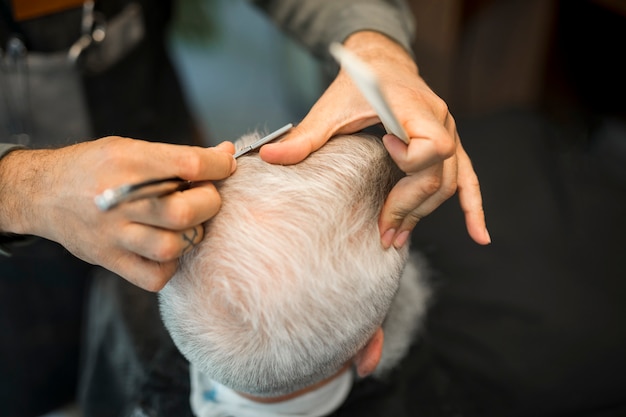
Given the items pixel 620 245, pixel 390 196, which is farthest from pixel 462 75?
pixel 390 196

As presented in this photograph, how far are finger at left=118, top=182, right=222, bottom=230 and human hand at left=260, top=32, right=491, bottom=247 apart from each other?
0.42 feet

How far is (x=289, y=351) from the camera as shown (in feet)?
2.62

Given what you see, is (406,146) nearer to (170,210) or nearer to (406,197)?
(406,197)

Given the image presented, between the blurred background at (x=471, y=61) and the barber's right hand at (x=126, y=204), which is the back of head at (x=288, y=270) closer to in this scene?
the barber's right hand at (x=126, y=204)

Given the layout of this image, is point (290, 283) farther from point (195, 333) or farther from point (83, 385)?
point (83, 385)

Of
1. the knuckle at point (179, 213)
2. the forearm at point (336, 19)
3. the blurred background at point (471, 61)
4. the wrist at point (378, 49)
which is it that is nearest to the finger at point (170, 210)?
the knuckle at point (179, 213)

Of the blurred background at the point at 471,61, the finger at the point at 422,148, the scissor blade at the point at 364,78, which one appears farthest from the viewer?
the blurred background at the point at 471,61

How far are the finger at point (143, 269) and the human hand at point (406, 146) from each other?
0.66ft

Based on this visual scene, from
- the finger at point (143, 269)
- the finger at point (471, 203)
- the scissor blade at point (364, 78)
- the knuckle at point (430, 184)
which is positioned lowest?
the finger at point (471, 203)

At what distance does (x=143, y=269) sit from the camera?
0.75 metres

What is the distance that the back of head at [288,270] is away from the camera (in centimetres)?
75

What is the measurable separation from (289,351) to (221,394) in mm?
299

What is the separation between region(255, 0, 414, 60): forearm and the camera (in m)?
1.18

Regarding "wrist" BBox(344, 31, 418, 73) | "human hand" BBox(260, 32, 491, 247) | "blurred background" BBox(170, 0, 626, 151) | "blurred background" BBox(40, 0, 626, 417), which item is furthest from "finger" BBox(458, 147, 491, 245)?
"blurred background" BBox(170, 0, 626, 151)
